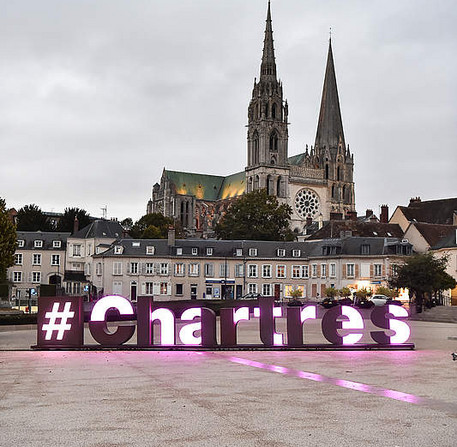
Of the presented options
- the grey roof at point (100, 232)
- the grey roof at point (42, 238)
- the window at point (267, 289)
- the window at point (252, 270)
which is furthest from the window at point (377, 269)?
the grey roof at point (42, 238)

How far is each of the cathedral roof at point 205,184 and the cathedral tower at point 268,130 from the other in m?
14.0

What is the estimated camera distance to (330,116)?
544ft

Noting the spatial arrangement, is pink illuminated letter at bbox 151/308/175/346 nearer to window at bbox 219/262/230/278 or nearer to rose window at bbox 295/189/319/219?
window at bbox 219/262/230/278

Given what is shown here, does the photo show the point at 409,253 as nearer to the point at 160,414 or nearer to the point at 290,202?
the point at 160,414

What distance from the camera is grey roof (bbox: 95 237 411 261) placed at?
74.7 m

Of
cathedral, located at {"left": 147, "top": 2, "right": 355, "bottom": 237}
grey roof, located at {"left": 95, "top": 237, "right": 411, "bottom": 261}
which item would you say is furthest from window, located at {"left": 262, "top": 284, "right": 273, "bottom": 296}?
cathedral, located at {"left": 147, "top": 2, "right": 355, "bottom": 237}

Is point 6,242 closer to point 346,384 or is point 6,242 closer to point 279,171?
point 346,384

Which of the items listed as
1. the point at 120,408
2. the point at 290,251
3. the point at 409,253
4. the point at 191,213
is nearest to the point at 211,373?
the point at 120,408

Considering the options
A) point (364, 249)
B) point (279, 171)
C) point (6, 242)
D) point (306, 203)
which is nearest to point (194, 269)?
point (364, 249)

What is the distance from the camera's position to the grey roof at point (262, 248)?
245 ft

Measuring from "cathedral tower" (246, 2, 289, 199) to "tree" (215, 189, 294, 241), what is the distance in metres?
54.2

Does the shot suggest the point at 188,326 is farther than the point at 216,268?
No

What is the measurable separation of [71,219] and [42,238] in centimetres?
2666

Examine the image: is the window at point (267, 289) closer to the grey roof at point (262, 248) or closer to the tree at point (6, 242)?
the grey roof at point (262, 248)
